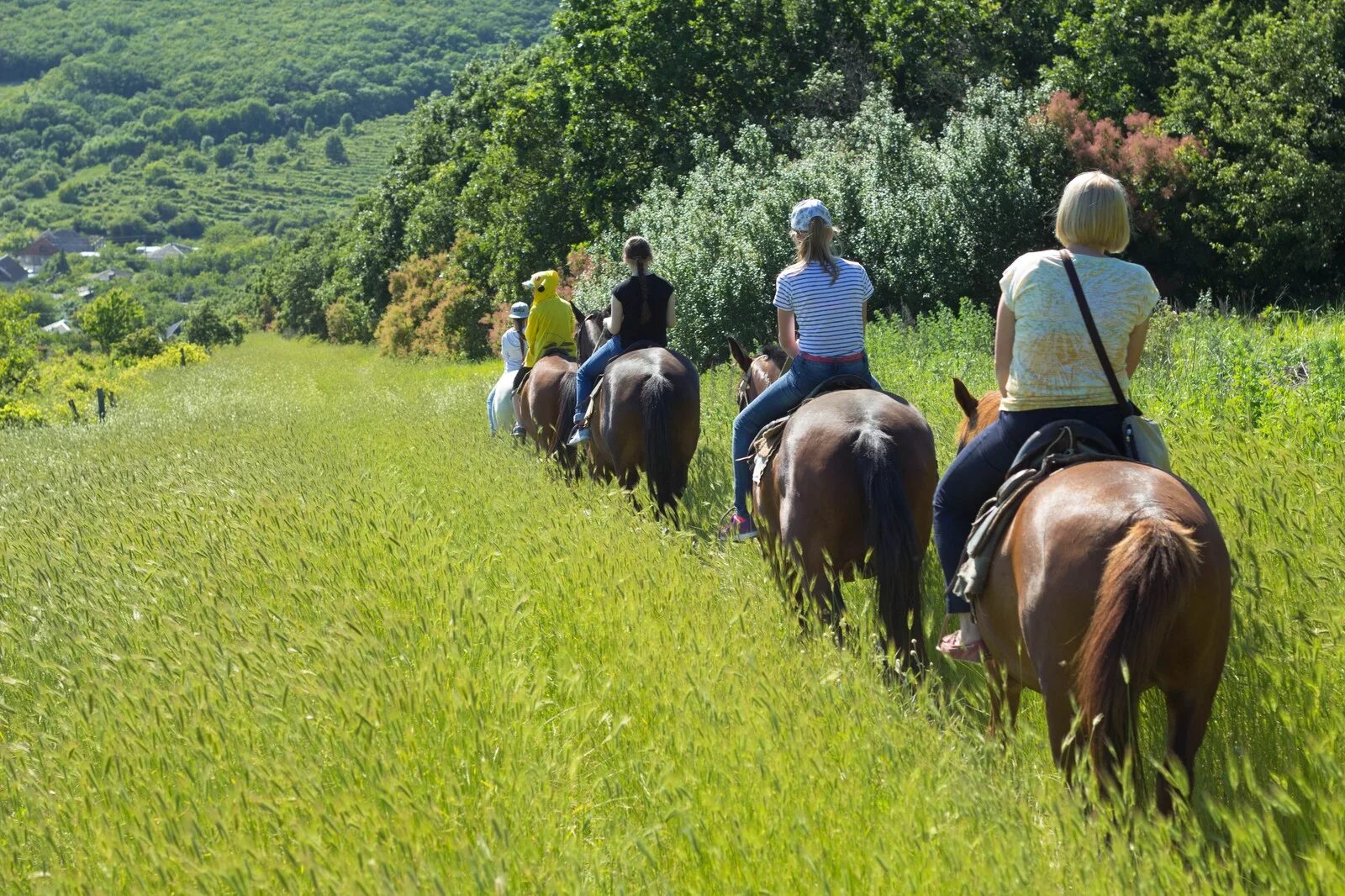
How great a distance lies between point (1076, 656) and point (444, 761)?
192 centimetres

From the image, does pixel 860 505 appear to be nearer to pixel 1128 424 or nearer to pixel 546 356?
pixel 1128 424

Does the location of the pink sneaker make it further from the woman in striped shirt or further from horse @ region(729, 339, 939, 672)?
horse @ region(729, 339, 939, 672)

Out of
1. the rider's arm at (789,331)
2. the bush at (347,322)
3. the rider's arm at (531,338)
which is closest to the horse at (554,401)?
the rider's arm at (531,338)

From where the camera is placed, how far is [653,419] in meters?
8.95

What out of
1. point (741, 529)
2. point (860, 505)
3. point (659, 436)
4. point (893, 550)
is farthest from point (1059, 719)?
point (659, 436)

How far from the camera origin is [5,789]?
4.15 meters

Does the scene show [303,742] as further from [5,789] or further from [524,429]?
[524,429]

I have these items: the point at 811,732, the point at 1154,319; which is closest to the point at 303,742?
the point at 811,732

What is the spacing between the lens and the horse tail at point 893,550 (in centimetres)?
550

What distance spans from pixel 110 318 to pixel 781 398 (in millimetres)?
73426

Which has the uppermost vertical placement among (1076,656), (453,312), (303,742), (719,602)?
(1076,656)

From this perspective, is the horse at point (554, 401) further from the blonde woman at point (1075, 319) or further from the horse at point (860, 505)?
the blonde woman at point (1075, 319)

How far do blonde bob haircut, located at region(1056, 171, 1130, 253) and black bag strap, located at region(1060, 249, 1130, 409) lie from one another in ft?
0.27

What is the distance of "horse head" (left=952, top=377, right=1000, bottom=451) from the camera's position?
5515mm
